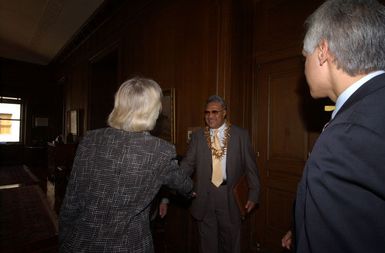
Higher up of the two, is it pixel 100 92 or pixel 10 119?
pixel 100 92

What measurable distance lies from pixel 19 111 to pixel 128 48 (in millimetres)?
8633

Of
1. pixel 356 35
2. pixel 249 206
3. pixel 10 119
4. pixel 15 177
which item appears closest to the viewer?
pixel 356 35

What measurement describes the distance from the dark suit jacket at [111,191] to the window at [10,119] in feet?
38.5

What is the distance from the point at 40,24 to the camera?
707 cm

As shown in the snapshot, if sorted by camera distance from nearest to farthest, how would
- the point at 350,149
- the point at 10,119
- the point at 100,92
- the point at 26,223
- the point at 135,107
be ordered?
the point at 350,149
the point at 135,107
the point at 26,223
the point at 100,92
the point at 10,119

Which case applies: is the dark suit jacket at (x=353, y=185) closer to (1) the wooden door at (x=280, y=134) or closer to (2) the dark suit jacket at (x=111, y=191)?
(2) the dark suit jacket at (x=111, y=191)

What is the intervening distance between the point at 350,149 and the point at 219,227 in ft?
7.31

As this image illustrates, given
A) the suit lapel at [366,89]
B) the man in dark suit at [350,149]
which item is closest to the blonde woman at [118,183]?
the man in dark suit at [350,149]

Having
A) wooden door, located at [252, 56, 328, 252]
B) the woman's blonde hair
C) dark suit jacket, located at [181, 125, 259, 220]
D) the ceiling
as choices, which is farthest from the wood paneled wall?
the woman's blonde hair

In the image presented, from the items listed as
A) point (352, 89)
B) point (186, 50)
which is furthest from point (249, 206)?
point (186, 50)

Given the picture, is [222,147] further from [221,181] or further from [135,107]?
[135,107]

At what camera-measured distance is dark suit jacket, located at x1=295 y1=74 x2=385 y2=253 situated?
2.46 feet

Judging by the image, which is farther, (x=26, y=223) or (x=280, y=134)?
(x=26, y=223)

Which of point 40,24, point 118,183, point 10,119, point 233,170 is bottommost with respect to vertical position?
point 233,170
